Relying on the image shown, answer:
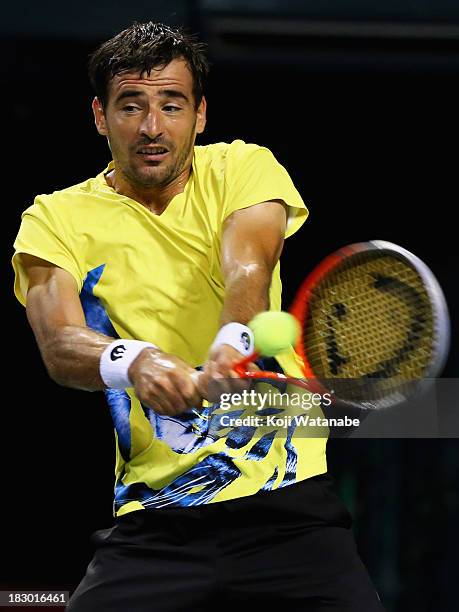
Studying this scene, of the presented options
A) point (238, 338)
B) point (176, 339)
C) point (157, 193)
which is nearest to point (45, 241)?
point (157, 193)

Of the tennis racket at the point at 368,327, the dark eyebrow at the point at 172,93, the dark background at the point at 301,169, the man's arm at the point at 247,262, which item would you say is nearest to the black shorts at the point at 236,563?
the tennis racket at the point at 368,327

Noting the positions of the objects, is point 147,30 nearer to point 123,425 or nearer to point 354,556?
point 123,425

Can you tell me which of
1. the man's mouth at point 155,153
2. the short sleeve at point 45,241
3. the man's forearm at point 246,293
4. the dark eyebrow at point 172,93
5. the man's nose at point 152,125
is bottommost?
the man's forearm at point 246,293

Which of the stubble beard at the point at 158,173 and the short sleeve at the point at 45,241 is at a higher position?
the stubble beard at the point at 158,173

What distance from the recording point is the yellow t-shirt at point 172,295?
2.96m

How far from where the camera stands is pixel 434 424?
502cm

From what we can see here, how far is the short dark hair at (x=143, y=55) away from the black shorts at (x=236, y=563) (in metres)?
1.08

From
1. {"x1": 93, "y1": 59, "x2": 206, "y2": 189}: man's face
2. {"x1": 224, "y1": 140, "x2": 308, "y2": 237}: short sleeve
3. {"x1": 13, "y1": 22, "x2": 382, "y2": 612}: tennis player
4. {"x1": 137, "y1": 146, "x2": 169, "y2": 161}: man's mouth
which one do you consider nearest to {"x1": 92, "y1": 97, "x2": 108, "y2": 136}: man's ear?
{"x1": 13, "y1": 22, "x2": 382, "y2": 612}: tennis player

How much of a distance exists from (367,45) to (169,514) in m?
2.75

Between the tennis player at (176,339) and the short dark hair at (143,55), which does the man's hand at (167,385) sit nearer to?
the tennis player at (176,339)

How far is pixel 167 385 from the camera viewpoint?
2.63 meters

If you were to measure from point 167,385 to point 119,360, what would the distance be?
19cm

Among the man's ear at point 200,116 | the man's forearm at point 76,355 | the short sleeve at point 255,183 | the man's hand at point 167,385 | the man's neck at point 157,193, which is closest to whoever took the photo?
the man's hand at point 167,385

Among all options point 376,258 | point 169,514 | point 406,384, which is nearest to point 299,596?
point 169,514
